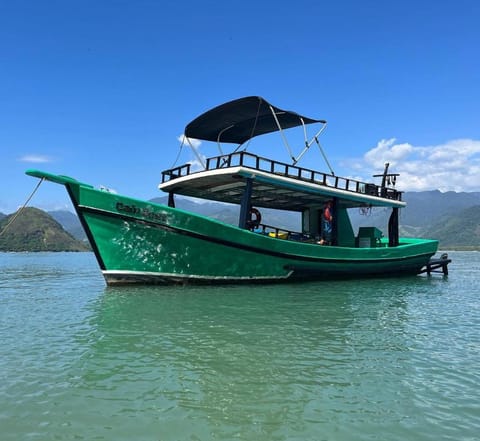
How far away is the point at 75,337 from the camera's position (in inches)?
275

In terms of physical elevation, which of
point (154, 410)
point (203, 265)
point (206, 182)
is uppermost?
point (206, 182)

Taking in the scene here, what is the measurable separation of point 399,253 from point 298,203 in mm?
5661

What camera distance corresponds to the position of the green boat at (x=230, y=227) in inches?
504

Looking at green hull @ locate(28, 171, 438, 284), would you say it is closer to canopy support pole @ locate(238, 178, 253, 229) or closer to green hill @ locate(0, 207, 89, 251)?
canopy support pole @ locate(238, 178, 253, 229)

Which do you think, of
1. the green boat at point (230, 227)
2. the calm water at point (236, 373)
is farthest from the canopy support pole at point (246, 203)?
the calm water at point (236, 373)

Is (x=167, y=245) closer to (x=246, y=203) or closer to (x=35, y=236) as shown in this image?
(x=246, y=203)

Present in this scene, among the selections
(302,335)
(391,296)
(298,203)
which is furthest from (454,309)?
(298,203)

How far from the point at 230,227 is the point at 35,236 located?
426 feet

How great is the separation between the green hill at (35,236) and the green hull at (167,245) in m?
118

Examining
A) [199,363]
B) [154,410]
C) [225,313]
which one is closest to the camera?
[154,410]

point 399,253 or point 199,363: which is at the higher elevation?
point 399,253

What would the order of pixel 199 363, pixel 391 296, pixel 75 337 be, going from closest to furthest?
pixel 199 363, pixel 75 337, pixel 391 296

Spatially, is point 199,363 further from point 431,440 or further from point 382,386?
point 431,440

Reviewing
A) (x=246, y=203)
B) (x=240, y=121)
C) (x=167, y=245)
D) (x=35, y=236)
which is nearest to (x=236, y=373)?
(x=167, y=245)
